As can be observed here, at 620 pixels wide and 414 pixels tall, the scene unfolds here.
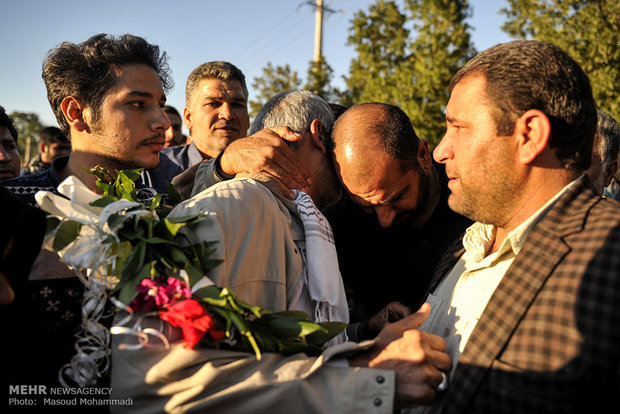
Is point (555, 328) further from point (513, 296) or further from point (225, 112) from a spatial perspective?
point (225, 112)

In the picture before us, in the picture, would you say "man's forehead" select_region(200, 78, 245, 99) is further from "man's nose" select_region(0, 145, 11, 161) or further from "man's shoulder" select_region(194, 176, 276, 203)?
"man's shoulder" select_region(194, 176, 276, 203)

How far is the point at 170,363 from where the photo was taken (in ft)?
5.99

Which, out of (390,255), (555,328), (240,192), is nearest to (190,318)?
(240,192)

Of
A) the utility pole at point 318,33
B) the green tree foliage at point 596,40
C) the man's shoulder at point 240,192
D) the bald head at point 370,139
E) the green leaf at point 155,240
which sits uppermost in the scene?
the utility pole at point 318,33

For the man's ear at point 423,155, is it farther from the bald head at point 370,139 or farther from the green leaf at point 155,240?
the green leaf at point 155,240

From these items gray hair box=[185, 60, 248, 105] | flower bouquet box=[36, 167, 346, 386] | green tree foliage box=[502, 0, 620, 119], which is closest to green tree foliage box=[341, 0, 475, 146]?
green tree foliage box=[502, 0, 620, 119]

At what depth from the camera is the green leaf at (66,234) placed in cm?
194

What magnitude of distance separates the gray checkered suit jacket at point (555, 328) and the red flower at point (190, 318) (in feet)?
3.35

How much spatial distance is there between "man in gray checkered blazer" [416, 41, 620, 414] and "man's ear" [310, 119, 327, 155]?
85cm

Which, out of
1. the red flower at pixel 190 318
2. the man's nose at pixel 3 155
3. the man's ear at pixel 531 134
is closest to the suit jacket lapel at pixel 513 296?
the man's ear at pixel 531 134

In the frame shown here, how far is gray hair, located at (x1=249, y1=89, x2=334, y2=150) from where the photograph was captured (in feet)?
10.5

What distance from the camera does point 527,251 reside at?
6.97 ft

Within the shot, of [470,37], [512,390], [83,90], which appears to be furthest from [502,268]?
[470,37]

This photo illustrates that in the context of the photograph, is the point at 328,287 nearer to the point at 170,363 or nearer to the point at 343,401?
the point at 343,401
